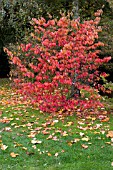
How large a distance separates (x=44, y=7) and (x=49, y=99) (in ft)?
26.6

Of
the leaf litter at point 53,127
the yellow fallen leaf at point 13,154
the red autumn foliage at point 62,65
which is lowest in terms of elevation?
the yellow fallen leaf at point 13,154

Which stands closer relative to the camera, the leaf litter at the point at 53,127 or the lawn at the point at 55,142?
the lawn at the point at 55,142

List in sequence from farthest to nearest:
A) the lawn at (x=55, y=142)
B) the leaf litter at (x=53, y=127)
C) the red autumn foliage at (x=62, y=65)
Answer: the red autumn foliage at (x=62, y=65), the leaf litter at (x=53, y=127), the lawn at (x=55, y=142)

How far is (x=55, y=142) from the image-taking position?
18.8 ft

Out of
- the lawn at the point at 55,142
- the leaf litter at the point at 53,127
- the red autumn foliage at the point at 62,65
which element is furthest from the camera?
the red autumn foliage at the point at 62,65

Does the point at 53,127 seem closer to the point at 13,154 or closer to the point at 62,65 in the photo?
the point at 13,154

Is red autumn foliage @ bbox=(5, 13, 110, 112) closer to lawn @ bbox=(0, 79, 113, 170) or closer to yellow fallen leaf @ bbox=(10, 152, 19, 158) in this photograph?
lawn @ bbox=(0, 79, 113, 170)

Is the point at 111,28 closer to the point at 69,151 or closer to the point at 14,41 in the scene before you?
the point at 14,41

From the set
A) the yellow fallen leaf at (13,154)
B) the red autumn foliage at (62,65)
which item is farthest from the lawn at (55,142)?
the red autumn foliage at (62,65)

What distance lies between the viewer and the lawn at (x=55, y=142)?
485 cm

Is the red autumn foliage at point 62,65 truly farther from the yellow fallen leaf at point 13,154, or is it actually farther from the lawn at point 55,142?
the yellow fallen leaf at point 13,154

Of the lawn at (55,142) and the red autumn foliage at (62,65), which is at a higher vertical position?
the red autumn foliage at (62,65)


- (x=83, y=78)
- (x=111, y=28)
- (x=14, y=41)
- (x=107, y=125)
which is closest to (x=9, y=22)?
(x=14, y=41)

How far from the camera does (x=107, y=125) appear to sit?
6805 mm
